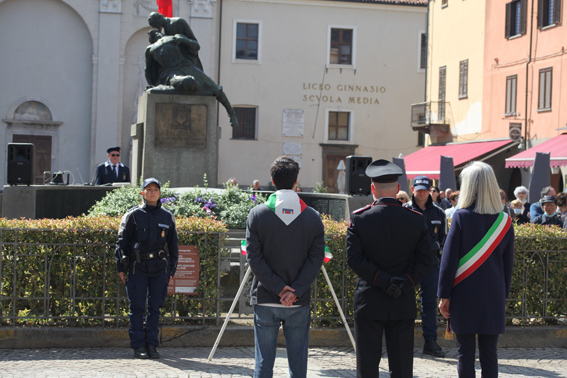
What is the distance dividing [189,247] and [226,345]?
42.9 inches

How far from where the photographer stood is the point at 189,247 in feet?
29.7

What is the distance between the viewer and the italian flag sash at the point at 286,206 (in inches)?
231

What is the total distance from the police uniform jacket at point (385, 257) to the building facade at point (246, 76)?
1429 inches

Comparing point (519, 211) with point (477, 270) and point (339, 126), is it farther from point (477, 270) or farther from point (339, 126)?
point (339, 126)

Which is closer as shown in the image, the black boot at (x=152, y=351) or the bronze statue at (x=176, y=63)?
the black boot at (x=152, y=351)

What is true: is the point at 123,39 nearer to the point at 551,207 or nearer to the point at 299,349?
the point at 551,207

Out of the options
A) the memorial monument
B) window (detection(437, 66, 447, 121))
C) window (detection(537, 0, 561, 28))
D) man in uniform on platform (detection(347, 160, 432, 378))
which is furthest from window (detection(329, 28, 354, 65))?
man in uniform on platform (detection(347, 160, 432, 378))

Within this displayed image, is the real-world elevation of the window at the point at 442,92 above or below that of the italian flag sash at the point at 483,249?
above

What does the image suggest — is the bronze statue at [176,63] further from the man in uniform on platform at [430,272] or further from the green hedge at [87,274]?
the man in uniform on platform at [430,272]

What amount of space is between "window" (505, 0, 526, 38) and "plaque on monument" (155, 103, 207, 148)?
64.4ft

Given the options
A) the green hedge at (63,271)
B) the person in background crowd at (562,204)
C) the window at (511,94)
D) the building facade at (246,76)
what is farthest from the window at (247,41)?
the green hedge at (63,271)

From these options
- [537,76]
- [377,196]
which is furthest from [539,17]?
[377,196]

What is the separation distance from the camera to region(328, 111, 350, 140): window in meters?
44.9

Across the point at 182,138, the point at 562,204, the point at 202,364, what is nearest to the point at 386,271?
the point at 202,364
